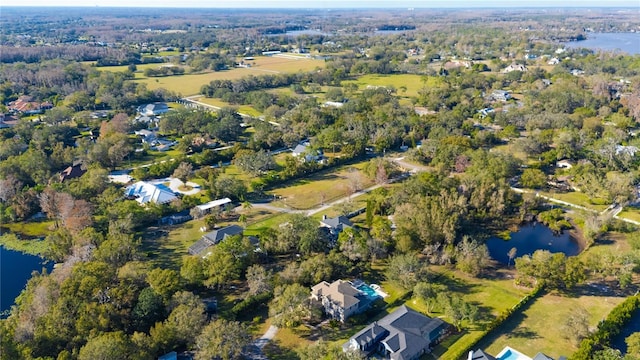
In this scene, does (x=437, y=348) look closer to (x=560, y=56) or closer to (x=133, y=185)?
(x=133, y=185)

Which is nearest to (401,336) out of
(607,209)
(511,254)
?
(511,254)

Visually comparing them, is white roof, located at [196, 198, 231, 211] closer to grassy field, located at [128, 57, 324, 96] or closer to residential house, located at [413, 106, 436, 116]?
residential house, located at [413, 106, 436, 116]

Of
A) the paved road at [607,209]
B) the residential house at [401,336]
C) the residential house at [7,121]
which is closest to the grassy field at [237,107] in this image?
the residential house at [7,121]

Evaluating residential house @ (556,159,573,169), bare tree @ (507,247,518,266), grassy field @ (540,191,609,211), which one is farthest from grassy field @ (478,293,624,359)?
residential house @ (556,159,573,169)

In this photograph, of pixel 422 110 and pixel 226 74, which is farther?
pixel 226 74

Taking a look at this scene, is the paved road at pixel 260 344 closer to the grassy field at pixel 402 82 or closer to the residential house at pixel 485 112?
the residential house at pixel 485 112

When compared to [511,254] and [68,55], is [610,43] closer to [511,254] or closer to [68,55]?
[511,254]

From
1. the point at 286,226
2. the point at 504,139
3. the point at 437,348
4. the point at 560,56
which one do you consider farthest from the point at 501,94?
the point at 437,348
